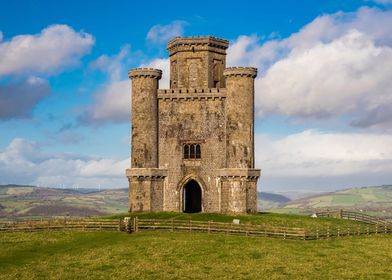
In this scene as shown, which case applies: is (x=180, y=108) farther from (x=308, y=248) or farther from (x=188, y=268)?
(x=188, y=268)

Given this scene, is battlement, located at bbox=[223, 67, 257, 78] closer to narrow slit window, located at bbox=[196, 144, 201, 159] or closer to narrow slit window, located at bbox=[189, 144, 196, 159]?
narrow slit window, located at bbox=[196, 144, 201, 159]

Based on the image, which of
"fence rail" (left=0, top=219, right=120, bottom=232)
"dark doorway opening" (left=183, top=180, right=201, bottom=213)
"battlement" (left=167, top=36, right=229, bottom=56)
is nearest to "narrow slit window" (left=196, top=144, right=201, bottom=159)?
"dark doorway opening" (left=183, top=180, right=201, bottom=213)

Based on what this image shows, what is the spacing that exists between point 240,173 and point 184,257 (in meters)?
20.8

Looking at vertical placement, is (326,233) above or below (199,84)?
below

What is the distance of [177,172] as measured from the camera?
57062mm

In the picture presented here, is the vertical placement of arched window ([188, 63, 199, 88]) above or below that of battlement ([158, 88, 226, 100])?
above

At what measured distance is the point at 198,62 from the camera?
59.4 m

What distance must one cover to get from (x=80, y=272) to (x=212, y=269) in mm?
7881

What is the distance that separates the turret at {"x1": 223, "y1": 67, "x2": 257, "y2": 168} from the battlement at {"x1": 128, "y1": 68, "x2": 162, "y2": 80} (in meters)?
7.40

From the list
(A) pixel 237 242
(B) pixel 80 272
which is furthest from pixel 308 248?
(B) pixel 80 272

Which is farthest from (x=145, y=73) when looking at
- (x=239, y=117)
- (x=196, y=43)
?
(x=239, y=117)

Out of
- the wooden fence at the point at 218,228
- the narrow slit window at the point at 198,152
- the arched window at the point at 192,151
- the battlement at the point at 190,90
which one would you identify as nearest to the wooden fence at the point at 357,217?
the wooden fence at the point at 218,228

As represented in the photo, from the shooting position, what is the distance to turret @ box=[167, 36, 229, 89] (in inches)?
2329

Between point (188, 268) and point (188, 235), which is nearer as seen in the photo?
point (188, 268)
